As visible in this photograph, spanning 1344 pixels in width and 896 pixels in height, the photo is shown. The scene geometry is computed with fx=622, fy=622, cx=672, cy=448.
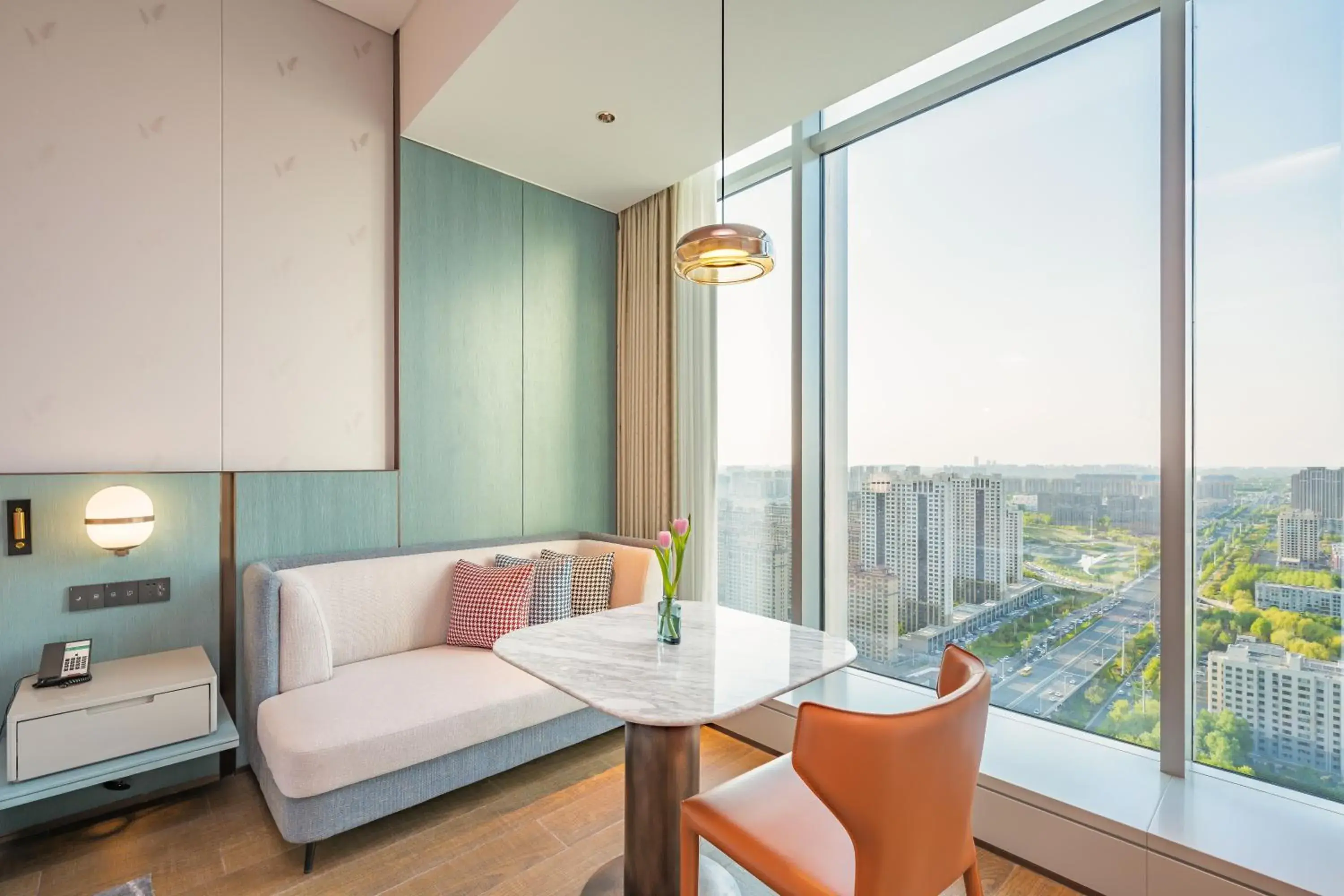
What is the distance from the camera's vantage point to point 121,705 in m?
1.98

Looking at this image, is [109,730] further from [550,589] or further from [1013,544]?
[1013,544]

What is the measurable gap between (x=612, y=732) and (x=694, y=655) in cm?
148

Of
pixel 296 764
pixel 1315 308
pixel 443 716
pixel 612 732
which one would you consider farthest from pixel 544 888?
pixel 1315 308

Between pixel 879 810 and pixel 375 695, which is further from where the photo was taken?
pixel 375 695

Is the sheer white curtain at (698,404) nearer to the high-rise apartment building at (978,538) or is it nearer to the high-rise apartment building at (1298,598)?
the high-rise apartment building at (978,538)

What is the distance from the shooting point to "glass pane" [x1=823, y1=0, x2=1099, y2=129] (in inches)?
88.7

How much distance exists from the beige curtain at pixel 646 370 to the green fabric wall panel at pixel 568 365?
0.25 feet

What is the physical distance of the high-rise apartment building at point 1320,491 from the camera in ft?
5.73

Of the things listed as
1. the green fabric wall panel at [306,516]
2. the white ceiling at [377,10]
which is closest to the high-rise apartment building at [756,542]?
the green fabric wall panel at [306,516]

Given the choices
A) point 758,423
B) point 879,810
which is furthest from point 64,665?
point 758,423

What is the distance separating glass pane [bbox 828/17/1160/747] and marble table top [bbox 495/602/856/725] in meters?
0.98

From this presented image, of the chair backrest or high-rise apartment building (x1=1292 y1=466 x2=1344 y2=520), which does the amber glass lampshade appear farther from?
high-rise apartment building (x1=1292 y1=466 x2=1344 y2=520)

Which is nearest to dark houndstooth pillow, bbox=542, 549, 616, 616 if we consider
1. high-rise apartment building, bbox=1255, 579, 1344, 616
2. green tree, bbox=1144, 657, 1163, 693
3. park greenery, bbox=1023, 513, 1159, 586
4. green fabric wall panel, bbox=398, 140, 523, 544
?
→ green fabric wall panel, bbox=398, 140, 523, 544

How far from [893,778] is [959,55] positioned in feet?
8.95
